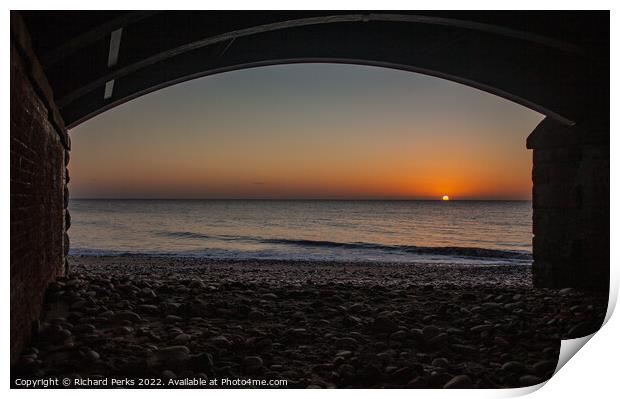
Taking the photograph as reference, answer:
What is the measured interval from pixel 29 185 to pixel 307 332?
3137 millimetres

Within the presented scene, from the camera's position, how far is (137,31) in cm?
586

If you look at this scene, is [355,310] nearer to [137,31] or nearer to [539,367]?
[539,367]

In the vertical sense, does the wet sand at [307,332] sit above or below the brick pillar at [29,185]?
below

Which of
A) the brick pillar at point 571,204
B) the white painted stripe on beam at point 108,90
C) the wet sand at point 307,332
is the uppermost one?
the white painted stripe on beam at point 108,90

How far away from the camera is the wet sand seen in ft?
13.8

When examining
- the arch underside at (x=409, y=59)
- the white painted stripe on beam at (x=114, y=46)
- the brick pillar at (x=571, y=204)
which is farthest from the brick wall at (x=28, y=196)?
the brick pillar at (x=571, y=204)

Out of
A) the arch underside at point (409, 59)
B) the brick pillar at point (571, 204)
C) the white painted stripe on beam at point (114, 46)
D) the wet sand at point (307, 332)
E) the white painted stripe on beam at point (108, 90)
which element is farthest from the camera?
the white painted stripe on beam at point (108, 90)

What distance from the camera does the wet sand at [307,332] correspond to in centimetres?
420

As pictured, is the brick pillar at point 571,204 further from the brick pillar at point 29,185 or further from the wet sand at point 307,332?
the brick pillar at point 29,185


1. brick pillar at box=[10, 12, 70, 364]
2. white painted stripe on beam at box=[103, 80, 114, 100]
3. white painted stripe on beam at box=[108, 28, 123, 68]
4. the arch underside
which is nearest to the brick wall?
brick pillar at box=[10, 12, 70, 364]

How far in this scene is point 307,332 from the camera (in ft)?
18.0

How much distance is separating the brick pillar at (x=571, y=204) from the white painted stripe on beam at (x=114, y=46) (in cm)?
662

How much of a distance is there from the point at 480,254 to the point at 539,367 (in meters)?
21.7
